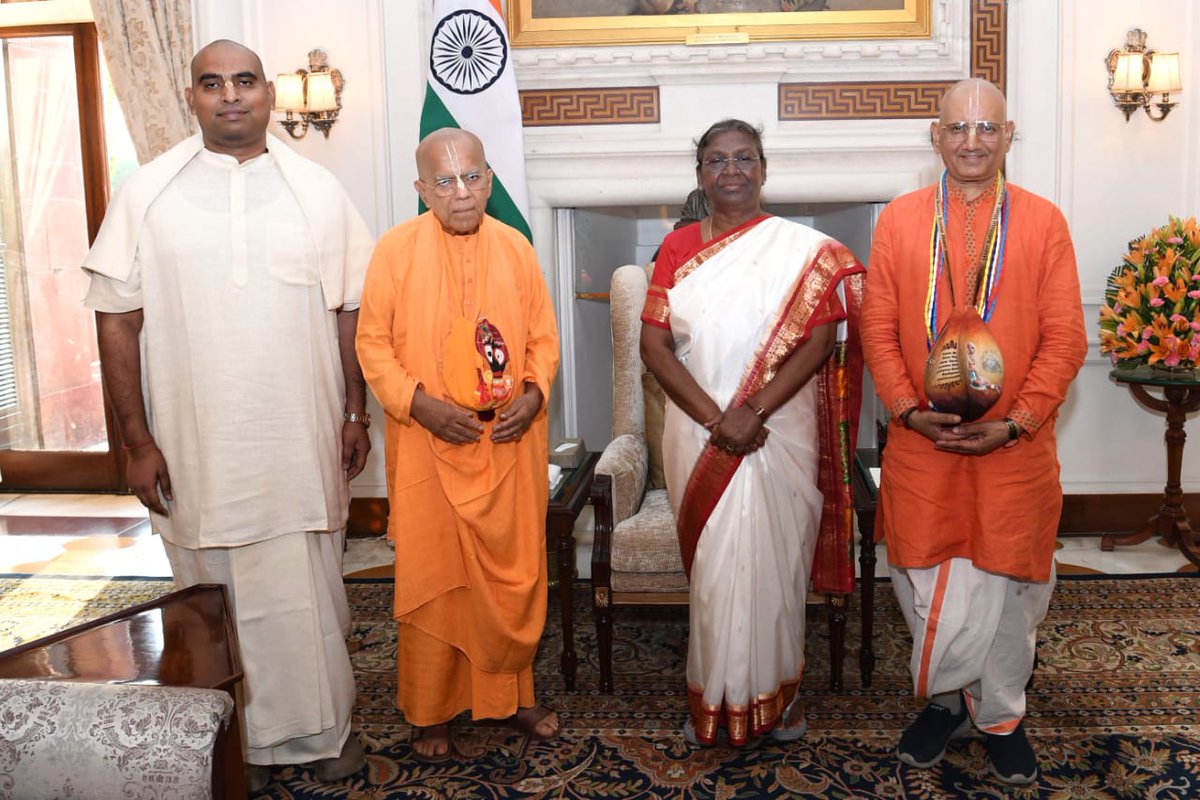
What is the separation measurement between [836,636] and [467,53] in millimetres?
2736

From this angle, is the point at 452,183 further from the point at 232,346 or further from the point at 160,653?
the point at 160,653

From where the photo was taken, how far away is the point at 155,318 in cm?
265

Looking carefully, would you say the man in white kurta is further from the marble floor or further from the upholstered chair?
the marble floor

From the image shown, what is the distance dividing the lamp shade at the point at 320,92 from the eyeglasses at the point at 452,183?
2.22 m

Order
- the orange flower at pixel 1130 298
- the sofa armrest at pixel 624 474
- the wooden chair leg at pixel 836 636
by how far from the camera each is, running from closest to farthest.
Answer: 1. the wooden chair leg at pixel 836 636
2. the sofa armrest at pixel 624 474
3. the orange flower at pixel 1130 298

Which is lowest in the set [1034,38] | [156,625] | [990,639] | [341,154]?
[990,639]

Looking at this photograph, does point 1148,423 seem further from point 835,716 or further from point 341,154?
point 341,154

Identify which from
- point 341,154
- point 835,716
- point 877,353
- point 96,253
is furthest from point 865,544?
point 341,154

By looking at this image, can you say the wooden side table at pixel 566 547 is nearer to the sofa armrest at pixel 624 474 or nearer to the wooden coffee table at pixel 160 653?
the sofa armrest at pixel 624 474

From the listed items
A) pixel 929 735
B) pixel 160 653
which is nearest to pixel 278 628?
pixel 160 653

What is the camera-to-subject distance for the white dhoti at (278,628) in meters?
2.76

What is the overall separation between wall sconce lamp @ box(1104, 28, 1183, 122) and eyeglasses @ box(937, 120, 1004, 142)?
92.3 inches

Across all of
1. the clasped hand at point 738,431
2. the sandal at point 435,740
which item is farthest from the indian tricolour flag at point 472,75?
the sandal at point 435,740

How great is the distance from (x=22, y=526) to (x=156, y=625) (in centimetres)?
367
